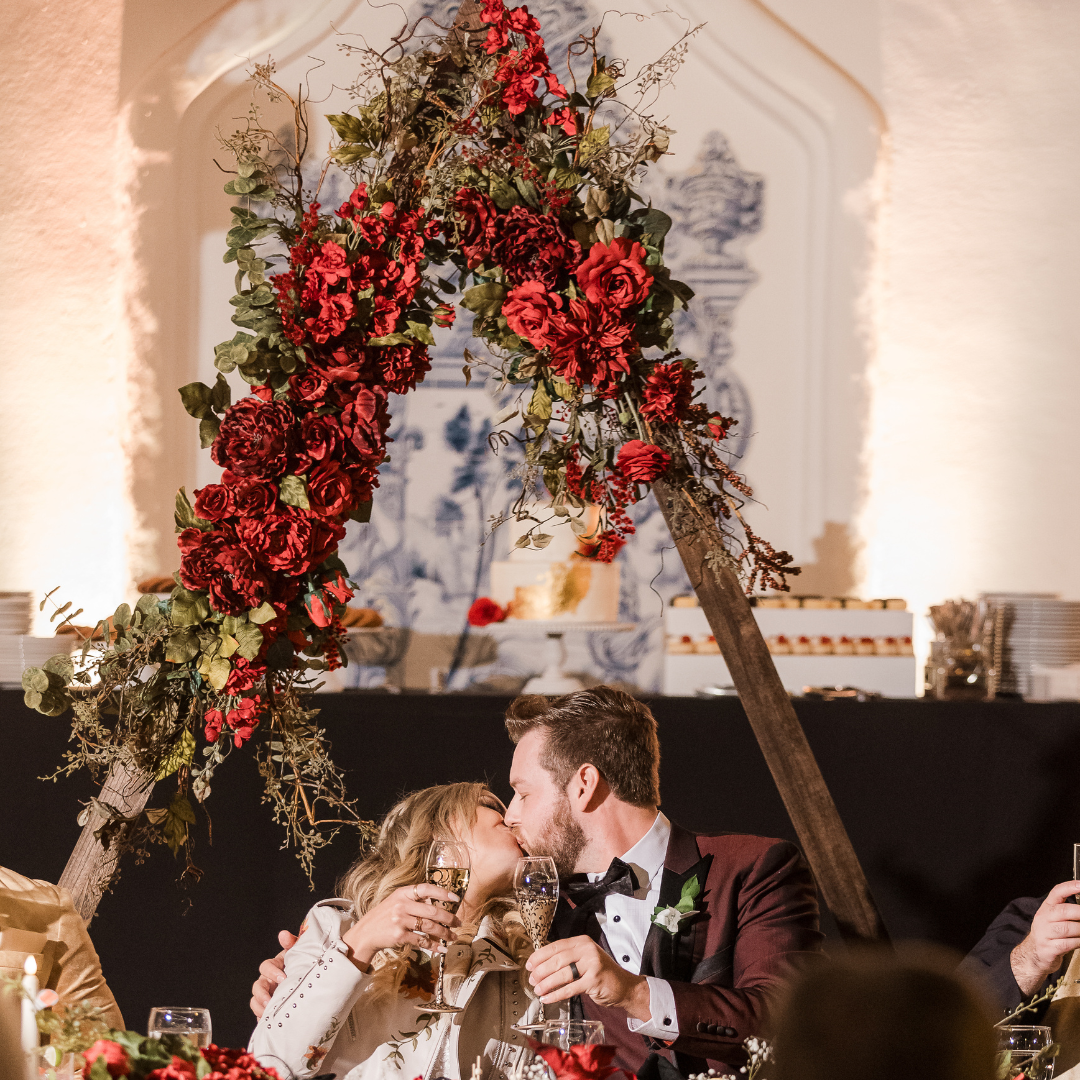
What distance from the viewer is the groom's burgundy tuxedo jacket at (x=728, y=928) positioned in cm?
206

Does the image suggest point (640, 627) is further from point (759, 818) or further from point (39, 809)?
point (39, 809)

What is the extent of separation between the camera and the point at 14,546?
4.38 metres

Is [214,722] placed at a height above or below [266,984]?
above

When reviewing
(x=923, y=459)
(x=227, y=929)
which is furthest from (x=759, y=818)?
(x=923, y=459)

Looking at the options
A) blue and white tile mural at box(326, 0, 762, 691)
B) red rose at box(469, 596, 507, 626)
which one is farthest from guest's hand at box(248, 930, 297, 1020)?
blue and white tile mural at box(326, 0, 762, 691)

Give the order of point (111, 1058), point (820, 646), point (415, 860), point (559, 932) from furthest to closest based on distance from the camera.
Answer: point (820, 646), point (559, 932), point (415, 860), point (111, 1058)

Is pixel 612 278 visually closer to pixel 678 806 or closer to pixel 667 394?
pixel 667 394

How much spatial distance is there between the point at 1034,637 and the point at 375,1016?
217 cm

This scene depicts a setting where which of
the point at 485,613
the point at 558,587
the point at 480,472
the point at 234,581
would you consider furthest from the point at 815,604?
the point at 234,581

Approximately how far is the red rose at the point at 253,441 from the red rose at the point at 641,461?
0.47m

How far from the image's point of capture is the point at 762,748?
6.19 feet

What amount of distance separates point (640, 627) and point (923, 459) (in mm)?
1157

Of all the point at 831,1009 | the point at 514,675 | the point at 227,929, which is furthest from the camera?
the point at 514,675

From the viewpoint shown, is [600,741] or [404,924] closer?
[404,924]
